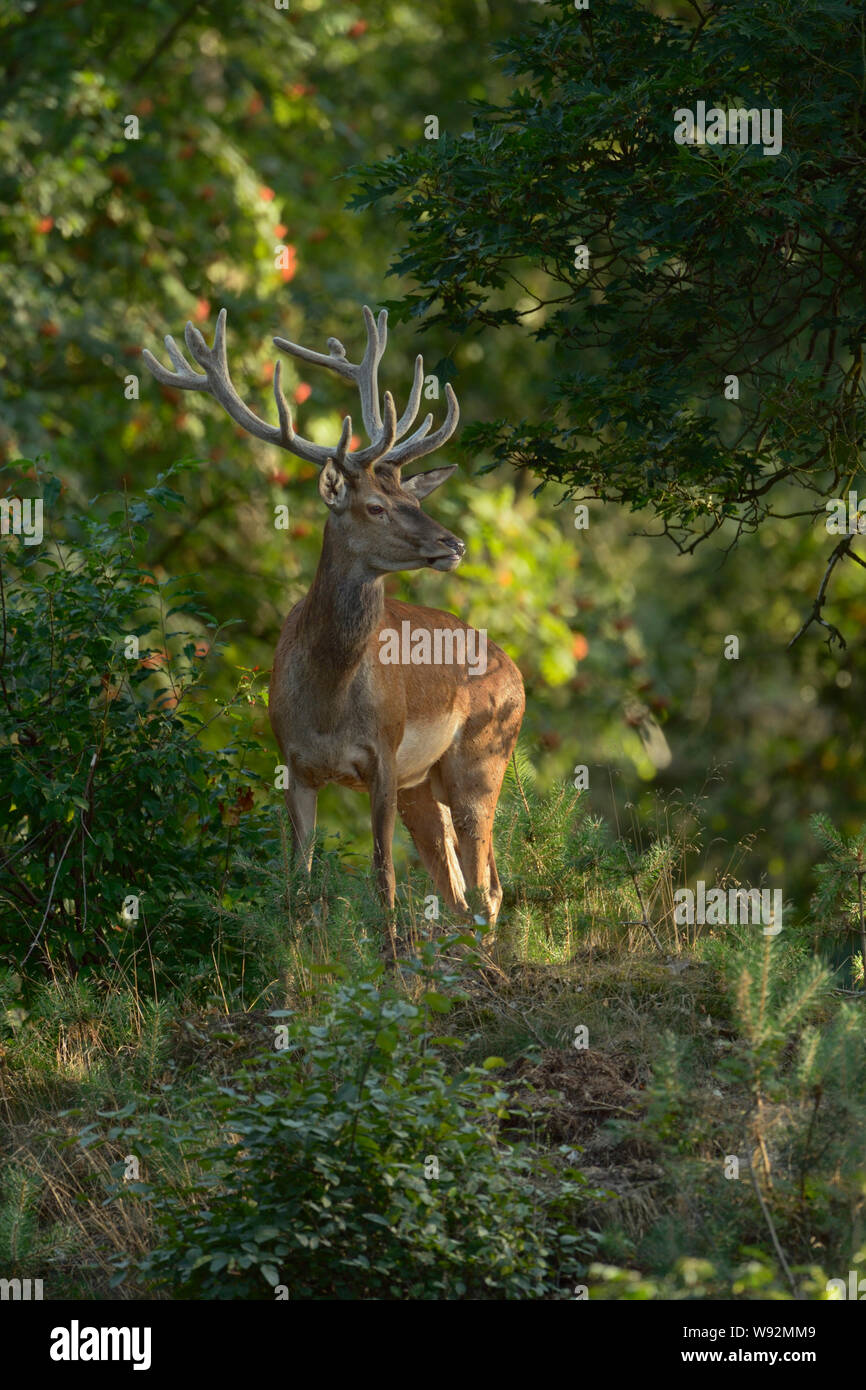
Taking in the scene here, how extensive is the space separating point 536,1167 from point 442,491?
896cm

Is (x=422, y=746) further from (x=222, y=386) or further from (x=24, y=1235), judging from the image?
(x=24, y=1235)

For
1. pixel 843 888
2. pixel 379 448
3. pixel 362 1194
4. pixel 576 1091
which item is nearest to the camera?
pixel 362 1194

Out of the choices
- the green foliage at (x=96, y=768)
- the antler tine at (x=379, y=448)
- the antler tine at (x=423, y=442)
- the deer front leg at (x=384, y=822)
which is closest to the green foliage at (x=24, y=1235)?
the green foliage at (x=96, y=768)

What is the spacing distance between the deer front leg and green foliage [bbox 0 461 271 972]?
0.64m

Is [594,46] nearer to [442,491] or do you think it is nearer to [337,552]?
[337,552]

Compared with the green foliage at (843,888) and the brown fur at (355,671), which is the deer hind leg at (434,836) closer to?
the brown fur at (355,671)

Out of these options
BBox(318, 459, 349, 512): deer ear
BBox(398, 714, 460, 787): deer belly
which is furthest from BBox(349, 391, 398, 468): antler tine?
BBox(398, 714, 460, 787): deer belly

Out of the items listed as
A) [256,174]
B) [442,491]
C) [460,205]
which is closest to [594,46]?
[460,205]

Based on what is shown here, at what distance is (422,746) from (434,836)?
2.50ft

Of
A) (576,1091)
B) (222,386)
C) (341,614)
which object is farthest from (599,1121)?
(222,386)

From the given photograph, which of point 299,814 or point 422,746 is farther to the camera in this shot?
point 422,746

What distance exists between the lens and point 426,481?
8.58 meters

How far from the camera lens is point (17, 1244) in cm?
539

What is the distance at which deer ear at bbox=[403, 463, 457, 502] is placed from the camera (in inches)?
333
